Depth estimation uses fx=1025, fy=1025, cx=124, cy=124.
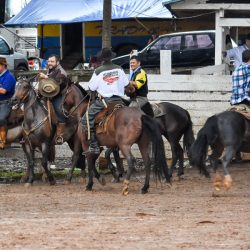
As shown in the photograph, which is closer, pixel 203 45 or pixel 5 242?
pixel 5 242

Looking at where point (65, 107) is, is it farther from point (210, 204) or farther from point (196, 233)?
point (196, 233)

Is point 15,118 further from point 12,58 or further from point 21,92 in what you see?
point 12,58

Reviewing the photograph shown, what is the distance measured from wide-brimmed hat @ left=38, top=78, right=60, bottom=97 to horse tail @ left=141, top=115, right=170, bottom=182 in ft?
8.49

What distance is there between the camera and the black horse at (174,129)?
19016 millimetres

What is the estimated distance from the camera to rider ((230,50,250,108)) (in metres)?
17.0

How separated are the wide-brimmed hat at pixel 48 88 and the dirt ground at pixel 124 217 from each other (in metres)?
1.68

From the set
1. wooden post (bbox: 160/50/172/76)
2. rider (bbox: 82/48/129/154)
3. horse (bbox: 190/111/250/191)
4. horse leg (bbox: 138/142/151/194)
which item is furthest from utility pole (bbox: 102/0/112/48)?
horse (bbox: 190/111/250/191)

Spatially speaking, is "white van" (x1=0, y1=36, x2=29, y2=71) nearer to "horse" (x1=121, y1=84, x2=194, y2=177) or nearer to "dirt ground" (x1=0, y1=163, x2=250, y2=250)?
"horse" (x1=121, y1=84, x2=194, y2=177)

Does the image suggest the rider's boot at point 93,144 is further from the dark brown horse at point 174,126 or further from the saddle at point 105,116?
the dark brown horse at point 174,126

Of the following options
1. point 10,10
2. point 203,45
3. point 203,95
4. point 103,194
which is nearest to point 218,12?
point 203,95

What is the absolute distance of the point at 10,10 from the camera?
4991cm

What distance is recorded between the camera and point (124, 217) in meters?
13.0

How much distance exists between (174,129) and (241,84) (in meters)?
2.41

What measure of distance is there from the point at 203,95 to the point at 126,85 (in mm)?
3944
